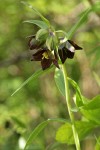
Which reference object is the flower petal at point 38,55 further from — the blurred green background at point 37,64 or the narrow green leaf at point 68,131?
the blurred green background at point 37,64

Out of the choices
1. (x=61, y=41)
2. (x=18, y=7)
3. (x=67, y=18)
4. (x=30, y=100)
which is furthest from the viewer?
(x=30, y=100)

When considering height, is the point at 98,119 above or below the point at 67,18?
above

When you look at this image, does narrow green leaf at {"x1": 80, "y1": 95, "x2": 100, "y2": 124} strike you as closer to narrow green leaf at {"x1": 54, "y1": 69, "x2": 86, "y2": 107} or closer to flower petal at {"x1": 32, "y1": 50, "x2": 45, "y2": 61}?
narrow green leaf at {"x1": 54, "y1": 69, "x2": 86, "y2": 107}

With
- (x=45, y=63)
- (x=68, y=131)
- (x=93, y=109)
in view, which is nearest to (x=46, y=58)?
(x=45, y=63)

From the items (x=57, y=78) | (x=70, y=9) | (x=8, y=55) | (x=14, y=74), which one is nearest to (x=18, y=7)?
(x=70, y=9)

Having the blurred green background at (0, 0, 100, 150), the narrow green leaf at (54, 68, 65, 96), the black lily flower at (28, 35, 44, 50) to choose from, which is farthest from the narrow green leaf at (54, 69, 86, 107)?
the blurred green background at (0, 0, 100, 150)

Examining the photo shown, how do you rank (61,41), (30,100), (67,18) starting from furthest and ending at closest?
(30,100), (67,18), (61,41)

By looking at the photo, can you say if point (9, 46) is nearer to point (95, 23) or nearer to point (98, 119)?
point (95, 23)

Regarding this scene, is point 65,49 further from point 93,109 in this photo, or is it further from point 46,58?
point 93,109

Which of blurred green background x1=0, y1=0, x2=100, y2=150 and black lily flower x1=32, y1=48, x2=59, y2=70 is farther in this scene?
blurred green background x1=0, y1=0, x2=100, y2=150

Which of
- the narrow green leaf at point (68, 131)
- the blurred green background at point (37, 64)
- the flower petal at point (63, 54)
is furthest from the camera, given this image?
the blurred green background at point (37, 64)

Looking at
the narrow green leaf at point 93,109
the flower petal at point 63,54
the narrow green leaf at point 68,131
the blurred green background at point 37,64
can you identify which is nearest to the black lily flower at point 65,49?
the flower petal at point 63,54
